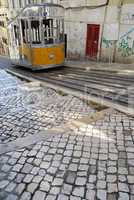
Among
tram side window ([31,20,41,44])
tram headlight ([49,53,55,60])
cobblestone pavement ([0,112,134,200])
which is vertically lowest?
cobblestone pavement ([0,112,134,200])

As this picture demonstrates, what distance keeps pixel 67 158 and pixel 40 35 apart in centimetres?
817

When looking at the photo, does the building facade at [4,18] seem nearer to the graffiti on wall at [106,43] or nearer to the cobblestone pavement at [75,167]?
the graffiti on wall at [106,43]

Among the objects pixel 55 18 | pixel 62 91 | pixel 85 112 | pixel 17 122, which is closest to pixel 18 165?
pixel 17 122

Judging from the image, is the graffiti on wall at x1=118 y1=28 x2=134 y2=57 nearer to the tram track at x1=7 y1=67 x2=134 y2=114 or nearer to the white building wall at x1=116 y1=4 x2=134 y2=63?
the white building wall at x1=116 y1=4 x2=134 y2=63

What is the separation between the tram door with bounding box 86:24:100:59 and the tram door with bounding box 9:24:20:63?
4.85 metres

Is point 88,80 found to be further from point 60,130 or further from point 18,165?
point 18,165

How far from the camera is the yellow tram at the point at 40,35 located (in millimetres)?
10266

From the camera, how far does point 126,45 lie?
1222cm

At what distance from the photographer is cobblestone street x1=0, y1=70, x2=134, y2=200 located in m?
2.96

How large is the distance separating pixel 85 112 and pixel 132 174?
2.35 metres

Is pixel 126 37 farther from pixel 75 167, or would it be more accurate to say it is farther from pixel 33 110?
pixel 75 167

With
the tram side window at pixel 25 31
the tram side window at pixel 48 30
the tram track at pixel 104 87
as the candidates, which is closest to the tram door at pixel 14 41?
the tram side window at pixel 25 31

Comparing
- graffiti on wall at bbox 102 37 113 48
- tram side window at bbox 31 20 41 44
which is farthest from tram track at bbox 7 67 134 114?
graffiti on wall at bbox 102 37 113 48

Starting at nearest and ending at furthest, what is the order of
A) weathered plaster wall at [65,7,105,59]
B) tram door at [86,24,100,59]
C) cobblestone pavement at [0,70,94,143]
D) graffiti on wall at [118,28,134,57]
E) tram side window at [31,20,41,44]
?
cobblestone pavement at [0,70,94,143] → tram side window at [31,20,41,44] → graffiti on wall at [118,28,134,57] → weathered plaster wall at [65,7,105,59] → tram door at [86,24,100,59]
